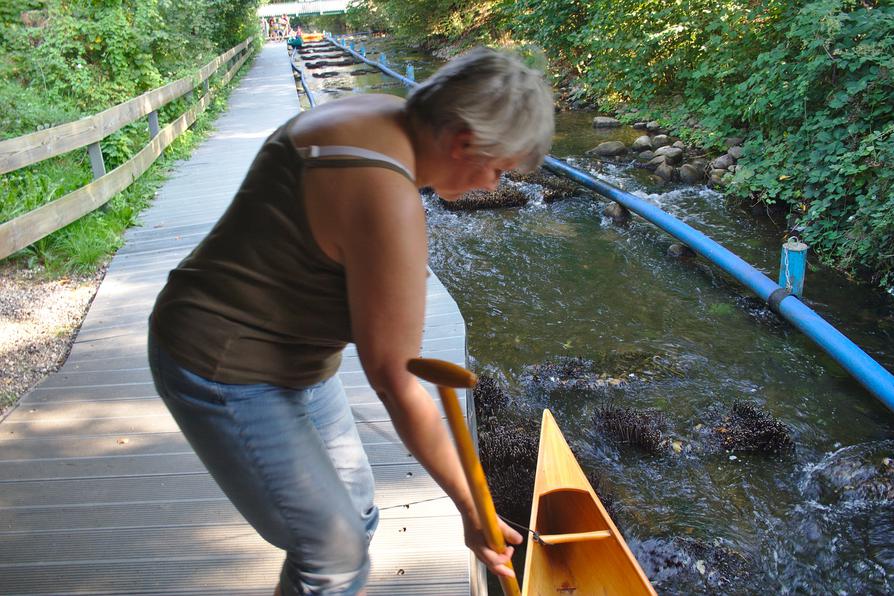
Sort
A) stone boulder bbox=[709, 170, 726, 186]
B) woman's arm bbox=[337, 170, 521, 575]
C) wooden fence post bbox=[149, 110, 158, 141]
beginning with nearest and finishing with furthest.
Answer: woman's arm bbox=[337, 170, 521, 575]
stone boulder bbox=[709, 170, 726, 186]
wooden fence post bbox=[149, 110, 158, 141]

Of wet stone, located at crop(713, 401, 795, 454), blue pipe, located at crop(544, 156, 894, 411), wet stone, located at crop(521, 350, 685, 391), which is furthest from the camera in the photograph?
wet stone, located at crop(521, 350, 685, 391)

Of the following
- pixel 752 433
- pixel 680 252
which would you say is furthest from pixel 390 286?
pixel 680 252

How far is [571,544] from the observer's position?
272 centimetres

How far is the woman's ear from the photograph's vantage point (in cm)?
123

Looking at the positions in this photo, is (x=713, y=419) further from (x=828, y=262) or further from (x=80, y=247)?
(x=80, y=247)

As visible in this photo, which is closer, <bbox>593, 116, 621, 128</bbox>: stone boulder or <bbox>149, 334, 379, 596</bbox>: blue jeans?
<bbox>149, 334, 379, 596</bbox>: blue jeans

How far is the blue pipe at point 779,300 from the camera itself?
13.1ft

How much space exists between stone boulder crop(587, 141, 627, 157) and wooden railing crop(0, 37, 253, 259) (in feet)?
18.6

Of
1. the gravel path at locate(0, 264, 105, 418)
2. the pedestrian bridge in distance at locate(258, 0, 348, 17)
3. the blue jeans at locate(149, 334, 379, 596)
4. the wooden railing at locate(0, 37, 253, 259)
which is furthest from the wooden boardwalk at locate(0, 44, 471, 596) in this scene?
the pedestrian bridge in distance at locate(258, 0, 348, 17)

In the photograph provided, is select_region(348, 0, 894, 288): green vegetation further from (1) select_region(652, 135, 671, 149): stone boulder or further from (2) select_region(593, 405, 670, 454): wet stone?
(2) select_region(593, 405, 670, 454): wet stone

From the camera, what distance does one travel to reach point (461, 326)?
412 centimetres

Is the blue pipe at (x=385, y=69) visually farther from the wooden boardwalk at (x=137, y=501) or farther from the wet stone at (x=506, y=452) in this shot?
the wooden boardwalk at (x=137, y=501)

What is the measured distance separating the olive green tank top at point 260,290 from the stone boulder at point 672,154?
27.4ft

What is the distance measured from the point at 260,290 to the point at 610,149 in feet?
29.9
